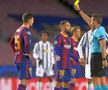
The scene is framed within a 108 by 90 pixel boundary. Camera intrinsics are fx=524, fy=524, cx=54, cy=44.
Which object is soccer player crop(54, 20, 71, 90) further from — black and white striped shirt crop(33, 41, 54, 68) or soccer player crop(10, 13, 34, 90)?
black and white striped shirt crop(33, 41, 54, 68)

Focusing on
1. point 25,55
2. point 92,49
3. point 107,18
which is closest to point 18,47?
point 25,55

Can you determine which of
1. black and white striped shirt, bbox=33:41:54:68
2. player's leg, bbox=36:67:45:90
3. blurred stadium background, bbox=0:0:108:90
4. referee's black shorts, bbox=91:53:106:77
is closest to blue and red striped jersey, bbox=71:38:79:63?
referee's black shorts, bbox=91:53:106:77

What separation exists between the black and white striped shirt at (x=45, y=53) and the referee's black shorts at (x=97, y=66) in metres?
5.95

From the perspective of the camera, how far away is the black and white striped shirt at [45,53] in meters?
15.7

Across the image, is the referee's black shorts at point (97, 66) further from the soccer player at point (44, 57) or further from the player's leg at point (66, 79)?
the soccer player at point (44, 57)

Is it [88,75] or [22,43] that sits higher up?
[22,43]

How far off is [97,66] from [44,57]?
6.28 m

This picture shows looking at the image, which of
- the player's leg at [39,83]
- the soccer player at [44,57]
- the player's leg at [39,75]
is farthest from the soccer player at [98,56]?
the soccer player at [44,57]

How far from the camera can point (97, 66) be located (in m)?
9.73

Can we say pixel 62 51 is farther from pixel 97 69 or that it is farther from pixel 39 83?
pixel 39 83

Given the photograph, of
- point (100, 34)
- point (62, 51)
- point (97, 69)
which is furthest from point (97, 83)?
point (62, 51)

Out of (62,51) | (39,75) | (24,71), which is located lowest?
(24,71)

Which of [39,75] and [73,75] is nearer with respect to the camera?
[73,75]

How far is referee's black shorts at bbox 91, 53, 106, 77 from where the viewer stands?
9.71 metres
